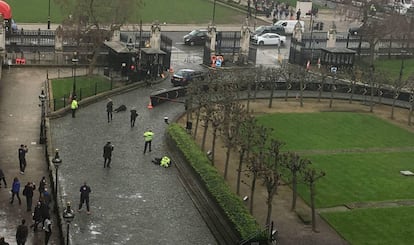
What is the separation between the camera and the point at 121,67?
54.7m

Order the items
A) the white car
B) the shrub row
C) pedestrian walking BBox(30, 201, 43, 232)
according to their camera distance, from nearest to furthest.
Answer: pedestrian walking BBox(30, 201, 43, 232) < the shrub row < the white car

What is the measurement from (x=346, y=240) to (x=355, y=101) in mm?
26797

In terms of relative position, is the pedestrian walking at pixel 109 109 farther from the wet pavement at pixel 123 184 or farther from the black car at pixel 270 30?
the black car at pixel 270 30

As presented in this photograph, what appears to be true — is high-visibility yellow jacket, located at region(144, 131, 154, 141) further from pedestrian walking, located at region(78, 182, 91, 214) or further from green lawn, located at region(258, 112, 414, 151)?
pedestrian walking, located at region(78, 182, 91, 214)

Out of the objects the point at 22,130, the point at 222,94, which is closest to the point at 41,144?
the point at 22,130

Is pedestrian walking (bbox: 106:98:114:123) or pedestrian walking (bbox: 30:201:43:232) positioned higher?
pedestrian walking (bbox: 106:98:114:123)

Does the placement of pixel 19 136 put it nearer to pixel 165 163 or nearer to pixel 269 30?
pixel 165 163

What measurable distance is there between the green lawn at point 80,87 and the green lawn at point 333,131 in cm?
1170

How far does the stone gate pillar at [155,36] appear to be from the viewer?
60.4 metres

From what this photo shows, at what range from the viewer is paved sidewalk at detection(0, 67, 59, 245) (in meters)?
29.9

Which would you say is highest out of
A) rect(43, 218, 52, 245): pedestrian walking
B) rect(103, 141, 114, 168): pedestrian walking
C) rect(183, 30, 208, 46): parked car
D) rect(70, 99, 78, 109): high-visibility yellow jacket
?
rect(183, 30, 208, 46): parked car

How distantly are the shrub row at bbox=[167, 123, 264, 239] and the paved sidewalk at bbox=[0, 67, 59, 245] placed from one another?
701cm

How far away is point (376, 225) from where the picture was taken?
30.9 meters

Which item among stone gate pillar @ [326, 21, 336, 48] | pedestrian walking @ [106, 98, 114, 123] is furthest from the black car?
pedestrian walking @ [106, 98, 114, 123]
